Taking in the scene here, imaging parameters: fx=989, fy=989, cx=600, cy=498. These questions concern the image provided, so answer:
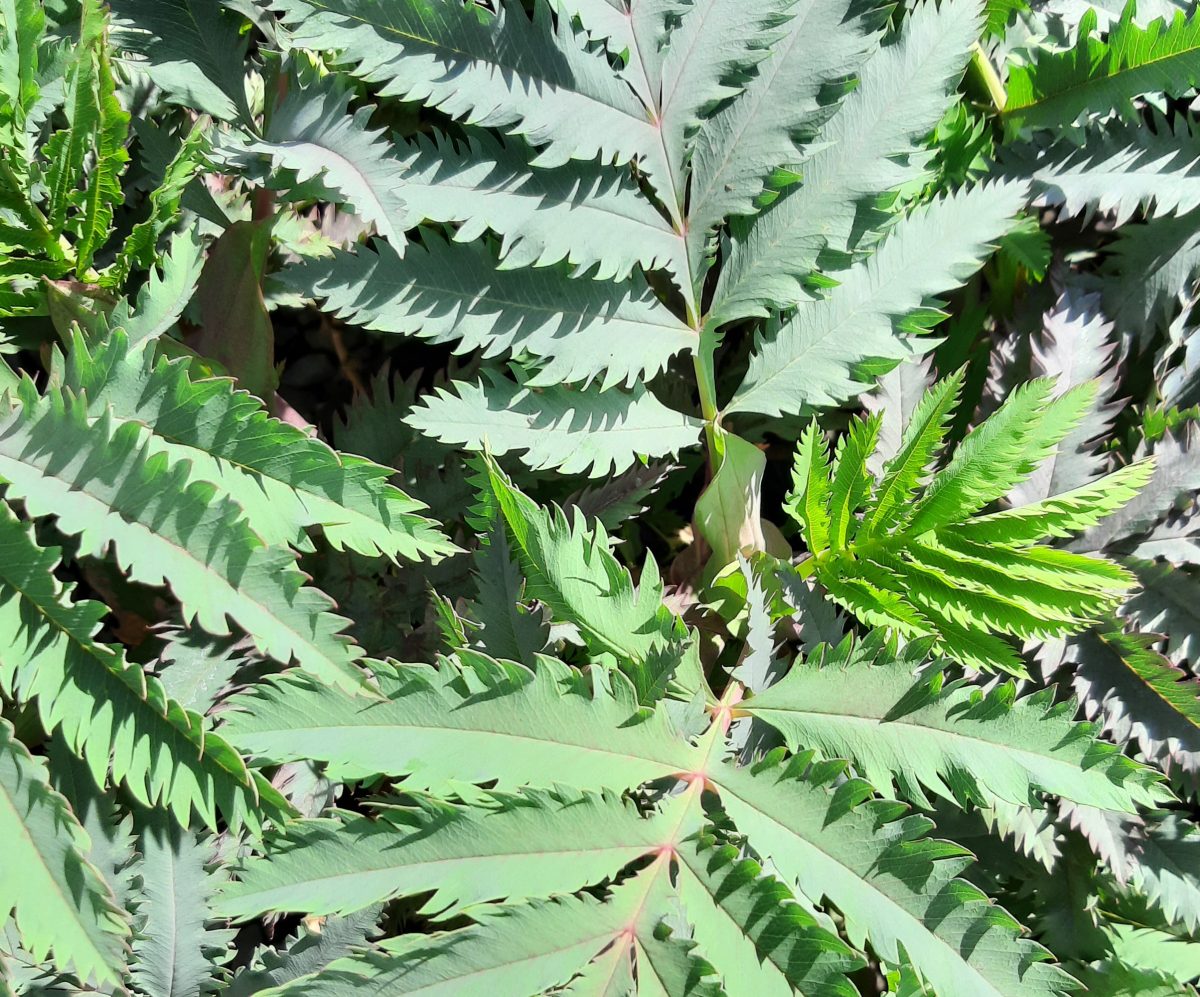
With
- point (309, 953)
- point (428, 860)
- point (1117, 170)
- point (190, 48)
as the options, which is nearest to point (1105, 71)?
point (1117, 170)

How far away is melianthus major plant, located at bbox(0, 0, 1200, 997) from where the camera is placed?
66 centimetres

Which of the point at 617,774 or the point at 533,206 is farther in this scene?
the point at 533,206

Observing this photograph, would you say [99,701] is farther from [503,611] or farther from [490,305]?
[490,305]

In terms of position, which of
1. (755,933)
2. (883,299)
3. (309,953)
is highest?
(883,299)

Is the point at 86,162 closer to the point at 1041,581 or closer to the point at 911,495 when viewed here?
the point at 911,495

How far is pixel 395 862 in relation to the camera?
65cm

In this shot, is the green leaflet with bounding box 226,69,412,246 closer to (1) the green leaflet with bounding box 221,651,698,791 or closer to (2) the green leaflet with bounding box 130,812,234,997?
(1) the green leaflet with bounding box 221,651,698,791

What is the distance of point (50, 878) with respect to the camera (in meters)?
0.63

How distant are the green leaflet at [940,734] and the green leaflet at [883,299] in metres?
0.26

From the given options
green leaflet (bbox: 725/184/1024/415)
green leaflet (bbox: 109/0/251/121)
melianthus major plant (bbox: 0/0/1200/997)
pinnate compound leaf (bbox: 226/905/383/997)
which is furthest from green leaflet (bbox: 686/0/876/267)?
pinnate compound leaf (bbox: 226/905/383/997)

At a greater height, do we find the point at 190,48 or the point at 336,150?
the point at 190,48

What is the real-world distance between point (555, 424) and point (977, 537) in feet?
1.20

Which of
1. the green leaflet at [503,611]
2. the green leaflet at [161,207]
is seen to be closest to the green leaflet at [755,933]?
the green leaflet at [503,611]

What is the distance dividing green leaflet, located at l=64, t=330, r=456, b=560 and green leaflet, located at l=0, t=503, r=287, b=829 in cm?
11
